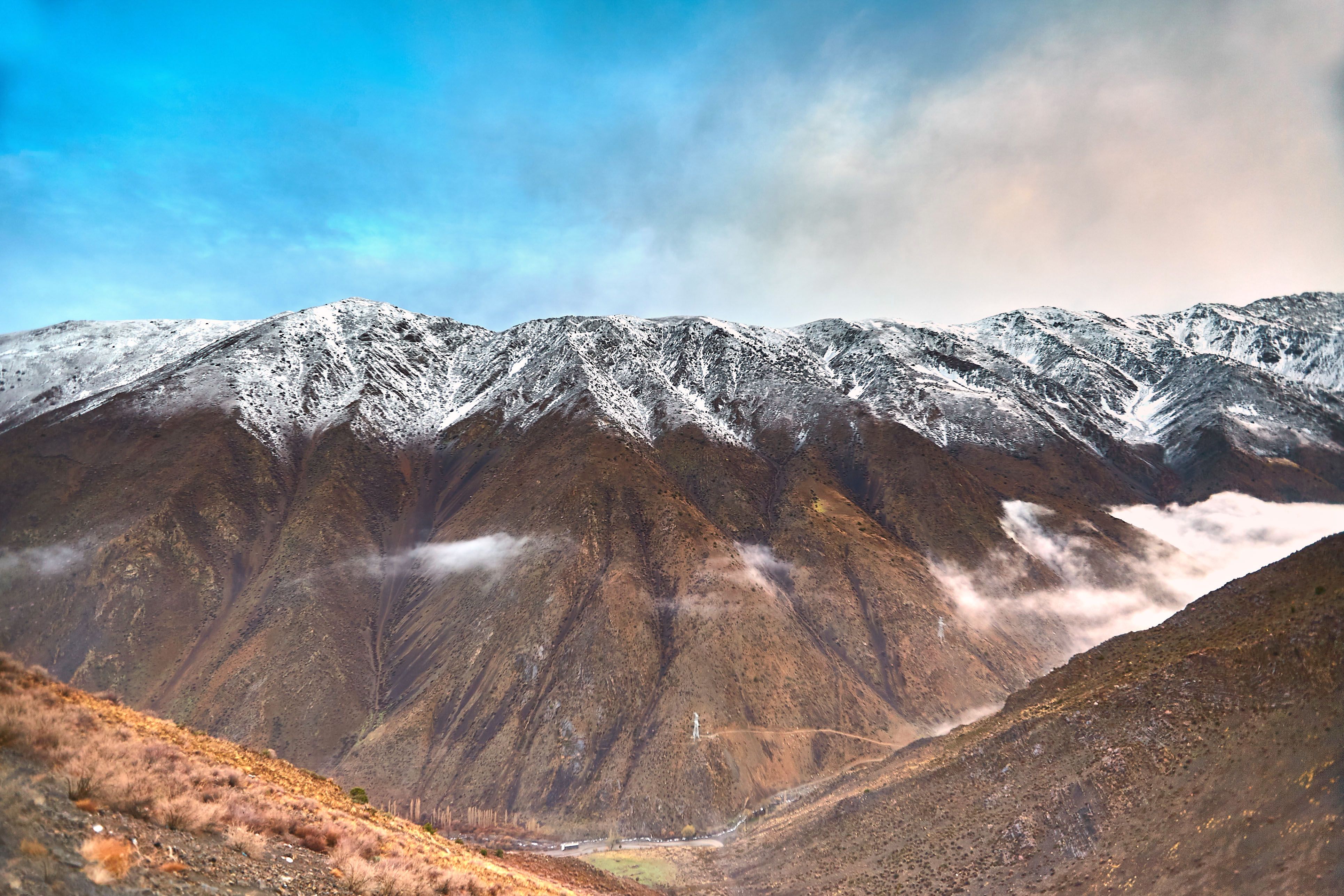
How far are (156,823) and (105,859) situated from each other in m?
2.19

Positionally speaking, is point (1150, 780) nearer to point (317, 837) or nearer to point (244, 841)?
point (317, 837)

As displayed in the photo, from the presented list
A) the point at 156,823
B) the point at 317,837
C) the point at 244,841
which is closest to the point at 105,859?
the point at 156,823

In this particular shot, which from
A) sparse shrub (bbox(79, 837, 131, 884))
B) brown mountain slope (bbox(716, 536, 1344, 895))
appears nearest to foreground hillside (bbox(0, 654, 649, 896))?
sparse shrub (bbox(79, 837, 131, 884))

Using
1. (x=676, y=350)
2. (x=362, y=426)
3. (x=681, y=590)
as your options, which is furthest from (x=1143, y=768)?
(x=676, y=350)

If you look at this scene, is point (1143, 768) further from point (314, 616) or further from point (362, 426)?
point (362, 426)

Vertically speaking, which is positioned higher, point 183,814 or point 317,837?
point 183,814

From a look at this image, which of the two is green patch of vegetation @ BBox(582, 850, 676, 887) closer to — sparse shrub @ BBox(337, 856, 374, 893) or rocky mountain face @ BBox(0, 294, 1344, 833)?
rocky mountain face @ BBox(0, 294, 1344, 833)

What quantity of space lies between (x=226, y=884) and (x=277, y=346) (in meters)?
181

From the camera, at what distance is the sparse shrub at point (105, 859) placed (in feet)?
31.8

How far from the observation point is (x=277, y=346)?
164625mm

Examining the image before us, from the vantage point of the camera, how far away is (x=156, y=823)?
39.3 ft

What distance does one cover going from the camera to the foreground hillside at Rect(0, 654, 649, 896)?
9969 millimetres

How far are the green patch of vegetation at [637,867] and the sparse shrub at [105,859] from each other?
59.6 meters

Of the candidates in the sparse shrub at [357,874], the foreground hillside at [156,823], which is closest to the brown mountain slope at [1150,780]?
the foreground hillside at [156,823]
